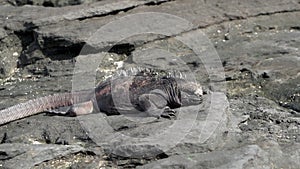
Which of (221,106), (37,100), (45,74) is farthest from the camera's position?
(45,74)

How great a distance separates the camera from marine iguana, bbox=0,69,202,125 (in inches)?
246

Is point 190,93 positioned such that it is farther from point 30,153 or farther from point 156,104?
point 30,153

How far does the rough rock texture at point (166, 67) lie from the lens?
5.34m

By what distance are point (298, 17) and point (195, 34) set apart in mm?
1552

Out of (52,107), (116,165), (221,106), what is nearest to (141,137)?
(116,165)

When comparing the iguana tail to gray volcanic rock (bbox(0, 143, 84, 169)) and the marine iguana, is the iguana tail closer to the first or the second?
the marine iguana

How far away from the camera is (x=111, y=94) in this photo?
640cm

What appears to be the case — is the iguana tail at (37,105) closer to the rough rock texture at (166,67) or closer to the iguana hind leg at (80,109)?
the rough rock texture at (166,67)

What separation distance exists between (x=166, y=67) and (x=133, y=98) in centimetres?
137

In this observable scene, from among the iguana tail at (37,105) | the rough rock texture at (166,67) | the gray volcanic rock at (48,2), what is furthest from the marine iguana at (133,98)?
the gray volcanic rock at (48,2)

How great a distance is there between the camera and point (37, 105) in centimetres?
662

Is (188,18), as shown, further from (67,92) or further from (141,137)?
(141,137)

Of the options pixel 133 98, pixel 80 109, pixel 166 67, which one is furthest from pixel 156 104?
pixel 166 67

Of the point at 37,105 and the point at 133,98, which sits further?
the point at 37,105
